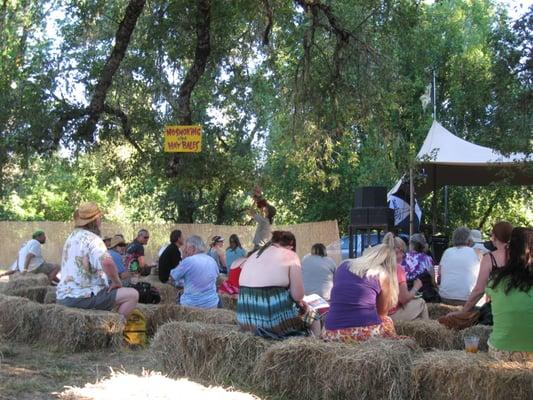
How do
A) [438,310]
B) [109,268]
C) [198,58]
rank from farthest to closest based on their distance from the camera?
[198,58] → [438,310] → [109,268]

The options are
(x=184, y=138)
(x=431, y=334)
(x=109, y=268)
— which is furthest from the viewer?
(x=184, y=138)

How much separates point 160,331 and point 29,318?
1.96 m

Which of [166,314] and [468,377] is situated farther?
[166,314]

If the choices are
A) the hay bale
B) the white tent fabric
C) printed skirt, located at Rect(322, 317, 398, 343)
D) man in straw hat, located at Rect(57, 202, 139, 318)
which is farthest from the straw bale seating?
the white tent fabric

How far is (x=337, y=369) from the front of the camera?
470 centimetres

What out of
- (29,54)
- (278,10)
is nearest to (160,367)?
(278,10)

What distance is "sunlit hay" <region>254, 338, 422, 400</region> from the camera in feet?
15.1

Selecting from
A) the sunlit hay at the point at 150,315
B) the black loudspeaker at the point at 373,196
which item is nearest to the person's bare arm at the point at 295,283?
the sunlit hay at the point at 150,315

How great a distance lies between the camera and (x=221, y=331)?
5.52m

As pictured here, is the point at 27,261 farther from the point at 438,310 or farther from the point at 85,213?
the point at 438,310

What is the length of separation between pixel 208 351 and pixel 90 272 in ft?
5.87

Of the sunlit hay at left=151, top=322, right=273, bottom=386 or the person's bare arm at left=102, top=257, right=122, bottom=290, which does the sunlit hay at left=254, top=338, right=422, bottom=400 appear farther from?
the person's bare arm at left=102, top=257, right=122, bottom=290

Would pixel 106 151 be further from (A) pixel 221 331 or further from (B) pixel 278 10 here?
(A) pixel 221 331

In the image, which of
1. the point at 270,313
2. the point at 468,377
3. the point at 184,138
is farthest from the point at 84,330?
the point at 468,377
